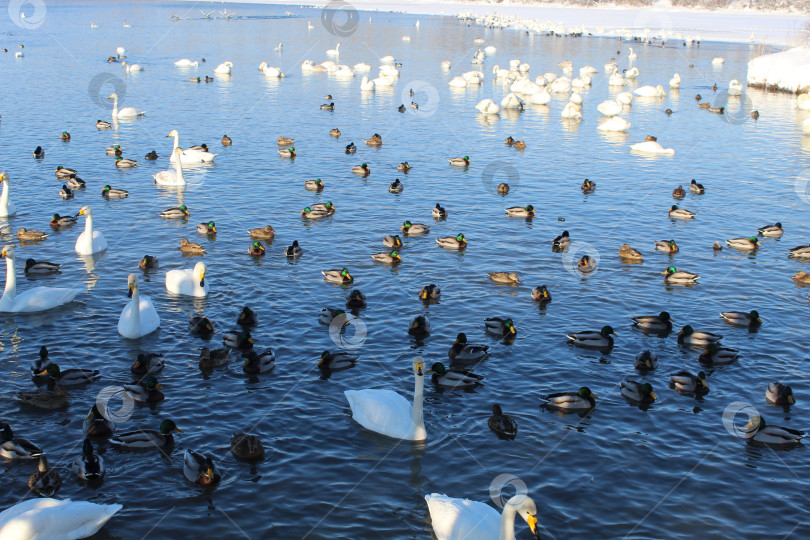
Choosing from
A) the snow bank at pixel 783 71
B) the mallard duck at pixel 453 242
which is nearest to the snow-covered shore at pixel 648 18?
the snow bank at pixel 783 71

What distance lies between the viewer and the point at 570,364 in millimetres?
22484

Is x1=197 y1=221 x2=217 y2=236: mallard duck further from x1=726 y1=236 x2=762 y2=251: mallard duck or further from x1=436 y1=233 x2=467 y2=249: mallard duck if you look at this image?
x1=726 y1=236 x2=762 y2=251: mallard duck

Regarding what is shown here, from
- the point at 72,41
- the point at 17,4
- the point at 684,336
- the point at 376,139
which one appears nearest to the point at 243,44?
the point at 72,41

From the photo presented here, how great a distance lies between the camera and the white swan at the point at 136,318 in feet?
74.5

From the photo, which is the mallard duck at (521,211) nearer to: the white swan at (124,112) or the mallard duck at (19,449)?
the mallard duck at (19,449)

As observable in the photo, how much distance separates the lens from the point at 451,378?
21.0 metres

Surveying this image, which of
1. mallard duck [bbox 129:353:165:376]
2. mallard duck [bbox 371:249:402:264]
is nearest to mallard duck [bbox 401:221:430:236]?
mallard duck [bbox 371:249:402:264]

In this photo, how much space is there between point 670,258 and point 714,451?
45.1ft

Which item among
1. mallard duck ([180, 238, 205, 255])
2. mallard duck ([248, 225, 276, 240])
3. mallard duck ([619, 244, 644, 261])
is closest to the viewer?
mallard duck ([180, 238, 205, 255])

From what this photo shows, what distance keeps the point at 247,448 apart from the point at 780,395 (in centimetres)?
1338

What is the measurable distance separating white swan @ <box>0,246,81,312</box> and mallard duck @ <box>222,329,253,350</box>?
20.1ft

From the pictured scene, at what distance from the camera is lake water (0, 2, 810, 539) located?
16672 millimetres

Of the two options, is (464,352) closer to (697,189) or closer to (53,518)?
(53,518)

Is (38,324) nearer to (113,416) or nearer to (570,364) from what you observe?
(113,416)
